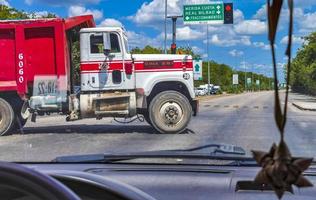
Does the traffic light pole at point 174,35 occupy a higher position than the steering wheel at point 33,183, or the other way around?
the traffic light pole at point 174,35

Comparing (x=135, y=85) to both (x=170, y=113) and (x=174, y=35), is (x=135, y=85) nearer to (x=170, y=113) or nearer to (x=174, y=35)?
(x=170, y=113)

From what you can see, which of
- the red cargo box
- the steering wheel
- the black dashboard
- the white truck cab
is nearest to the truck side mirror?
the white truck cab

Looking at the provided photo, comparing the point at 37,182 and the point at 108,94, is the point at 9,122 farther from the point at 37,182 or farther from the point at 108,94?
the point at 37,182

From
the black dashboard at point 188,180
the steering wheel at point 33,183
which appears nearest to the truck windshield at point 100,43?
the black dashboard at point 188,180

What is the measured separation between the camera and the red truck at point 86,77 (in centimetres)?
1611

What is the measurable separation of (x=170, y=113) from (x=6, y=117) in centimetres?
400

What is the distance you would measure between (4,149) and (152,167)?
29.9 ft

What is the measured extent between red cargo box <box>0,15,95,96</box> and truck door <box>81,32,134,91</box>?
0.61 m

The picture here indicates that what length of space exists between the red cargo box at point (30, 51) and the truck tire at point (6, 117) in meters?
0.41

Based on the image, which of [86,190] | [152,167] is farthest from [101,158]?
[86,190]

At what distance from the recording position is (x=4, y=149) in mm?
13109

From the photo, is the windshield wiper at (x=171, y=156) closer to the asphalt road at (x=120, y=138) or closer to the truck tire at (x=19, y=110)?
the asphalt road at (x=120, y=138)

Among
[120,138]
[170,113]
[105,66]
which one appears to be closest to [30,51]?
[105,66]

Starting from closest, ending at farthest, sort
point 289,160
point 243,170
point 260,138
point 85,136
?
point 289,160, point 243,170, point 260,138, point 85,136
